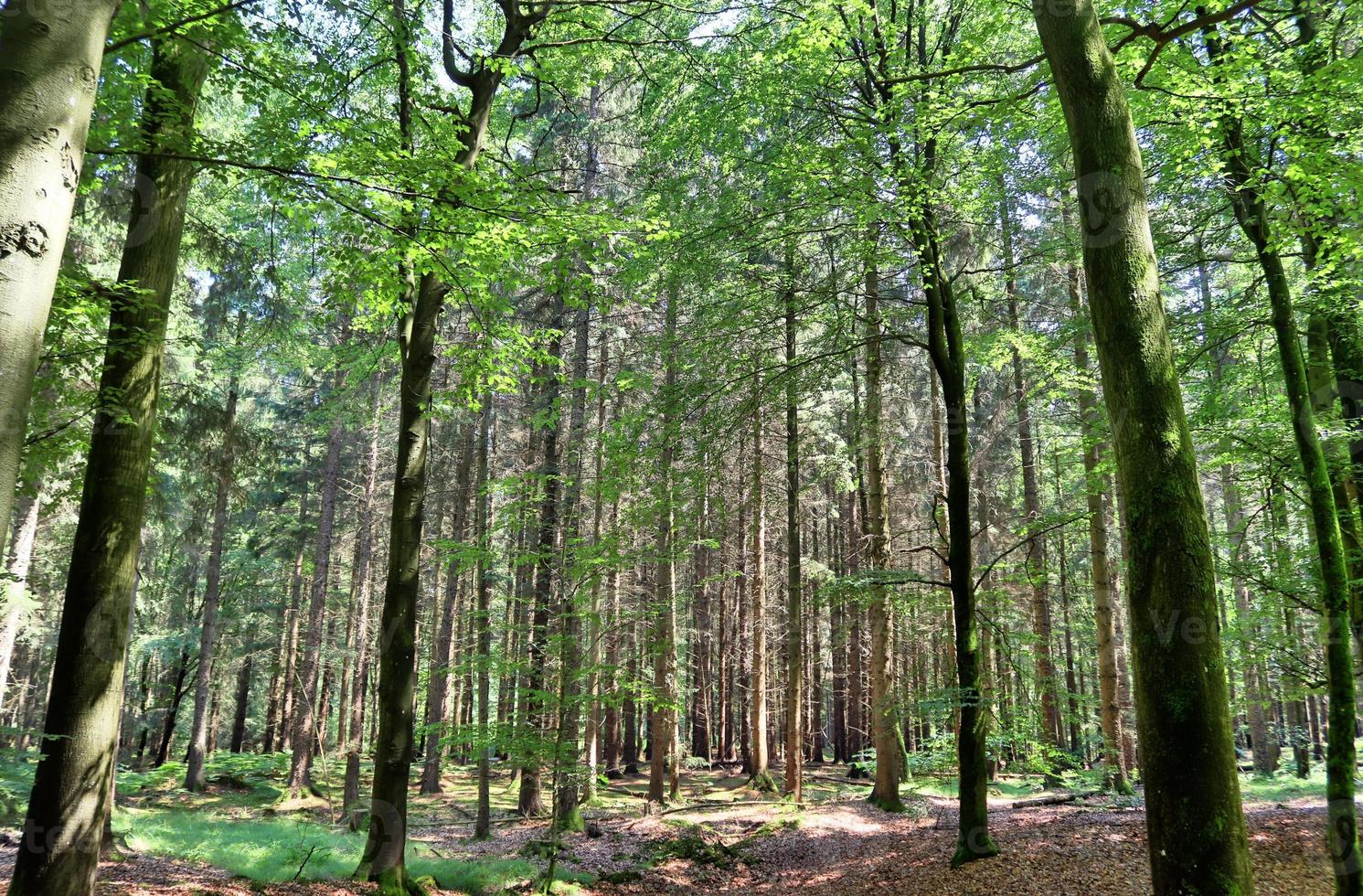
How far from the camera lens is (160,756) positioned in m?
24.3

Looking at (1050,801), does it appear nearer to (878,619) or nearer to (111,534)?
(878,619)

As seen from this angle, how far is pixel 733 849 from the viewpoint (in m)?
11.0

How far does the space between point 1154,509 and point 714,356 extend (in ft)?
23.1

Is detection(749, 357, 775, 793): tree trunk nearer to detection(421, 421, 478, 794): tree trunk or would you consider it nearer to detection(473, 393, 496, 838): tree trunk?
detection(473, 393, 496, 838): tree trunk

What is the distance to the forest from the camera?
3.56 metres

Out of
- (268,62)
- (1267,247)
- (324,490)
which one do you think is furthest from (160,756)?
(1267,247)

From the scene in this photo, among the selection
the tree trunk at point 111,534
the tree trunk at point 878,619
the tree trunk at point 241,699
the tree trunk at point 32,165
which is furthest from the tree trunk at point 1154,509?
the tree trunk at point 241,699

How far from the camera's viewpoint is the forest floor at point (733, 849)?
6.97 m

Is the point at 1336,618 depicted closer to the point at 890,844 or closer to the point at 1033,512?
the point at 890,844

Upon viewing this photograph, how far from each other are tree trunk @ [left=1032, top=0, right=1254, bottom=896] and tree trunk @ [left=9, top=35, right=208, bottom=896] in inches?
223

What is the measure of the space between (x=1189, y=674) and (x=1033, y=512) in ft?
46.4

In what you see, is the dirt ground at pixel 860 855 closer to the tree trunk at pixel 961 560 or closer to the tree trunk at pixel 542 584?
the tree trunk at pixel 961 560

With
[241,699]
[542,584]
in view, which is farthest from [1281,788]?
[241,699]

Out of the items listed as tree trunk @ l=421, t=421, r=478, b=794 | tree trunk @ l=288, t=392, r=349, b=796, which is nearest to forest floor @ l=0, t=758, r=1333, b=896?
tree trunk @ l=288, t=392, r=349, b=796
